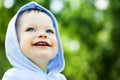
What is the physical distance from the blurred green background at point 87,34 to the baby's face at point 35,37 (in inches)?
382

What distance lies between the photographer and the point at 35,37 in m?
3.20

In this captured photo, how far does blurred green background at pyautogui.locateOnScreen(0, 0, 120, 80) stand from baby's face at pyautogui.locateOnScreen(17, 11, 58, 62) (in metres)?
9.71

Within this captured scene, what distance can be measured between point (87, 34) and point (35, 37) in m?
11.6

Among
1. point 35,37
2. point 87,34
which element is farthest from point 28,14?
point 87,34

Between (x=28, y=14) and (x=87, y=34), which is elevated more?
(x=28, y=14)

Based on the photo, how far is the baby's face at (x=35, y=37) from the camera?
3.21 meters

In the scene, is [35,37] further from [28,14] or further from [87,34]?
[87,34]

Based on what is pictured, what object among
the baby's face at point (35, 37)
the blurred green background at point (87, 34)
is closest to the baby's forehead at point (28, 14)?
the baby's face at point (35, 37)

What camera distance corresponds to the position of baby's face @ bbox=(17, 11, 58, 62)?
3.21 m

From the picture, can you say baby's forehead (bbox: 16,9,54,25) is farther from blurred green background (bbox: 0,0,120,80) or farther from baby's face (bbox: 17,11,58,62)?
blurred green background (bbox: 0,0,120,80)

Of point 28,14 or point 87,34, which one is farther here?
point 87,34

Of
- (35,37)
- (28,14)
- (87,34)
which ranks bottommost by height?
(87,34)

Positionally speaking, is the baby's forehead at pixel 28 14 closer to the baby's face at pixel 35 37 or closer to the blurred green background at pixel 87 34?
the baby's face at pixel 35 37

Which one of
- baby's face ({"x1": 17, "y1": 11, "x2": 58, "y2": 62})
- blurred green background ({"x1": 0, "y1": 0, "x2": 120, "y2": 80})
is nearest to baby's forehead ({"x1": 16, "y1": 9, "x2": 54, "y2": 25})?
baby's face ({"x1": 17, "y1": 11, "x2": 58, "y2": 62})
